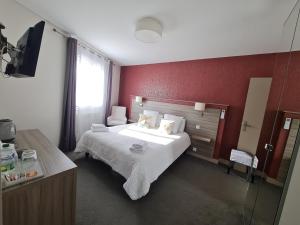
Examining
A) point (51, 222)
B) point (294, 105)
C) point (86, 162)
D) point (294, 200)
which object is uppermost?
point (294, 105)

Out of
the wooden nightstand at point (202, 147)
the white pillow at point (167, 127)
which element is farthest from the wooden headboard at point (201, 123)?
the white pillow at point (167, 127)

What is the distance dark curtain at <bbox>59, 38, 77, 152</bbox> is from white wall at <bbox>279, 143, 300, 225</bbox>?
349cm

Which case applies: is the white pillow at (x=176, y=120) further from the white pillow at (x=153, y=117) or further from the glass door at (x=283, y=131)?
the glass door at (x=283, y=131)

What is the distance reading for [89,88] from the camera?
367 cm

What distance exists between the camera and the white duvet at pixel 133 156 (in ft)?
5.81

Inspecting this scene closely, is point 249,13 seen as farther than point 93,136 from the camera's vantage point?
No

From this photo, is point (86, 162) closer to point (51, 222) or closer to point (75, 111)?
point (75, 111)

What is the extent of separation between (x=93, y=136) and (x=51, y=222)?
1.60 meters

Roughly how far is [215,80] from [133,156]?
2516 millimetres

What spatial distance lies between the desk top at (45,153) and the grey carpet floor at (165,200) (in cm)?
78

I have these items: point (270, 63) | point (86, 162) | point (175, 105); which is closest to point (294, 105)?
point (270, 63)

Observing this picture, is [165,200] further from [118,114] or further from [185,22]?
[118,114]

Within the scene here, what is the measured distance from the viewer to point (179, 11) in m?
1.92

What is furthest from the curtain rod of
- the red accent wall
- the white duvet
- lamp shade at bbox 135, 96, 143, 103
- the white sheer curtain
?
the white duvet
